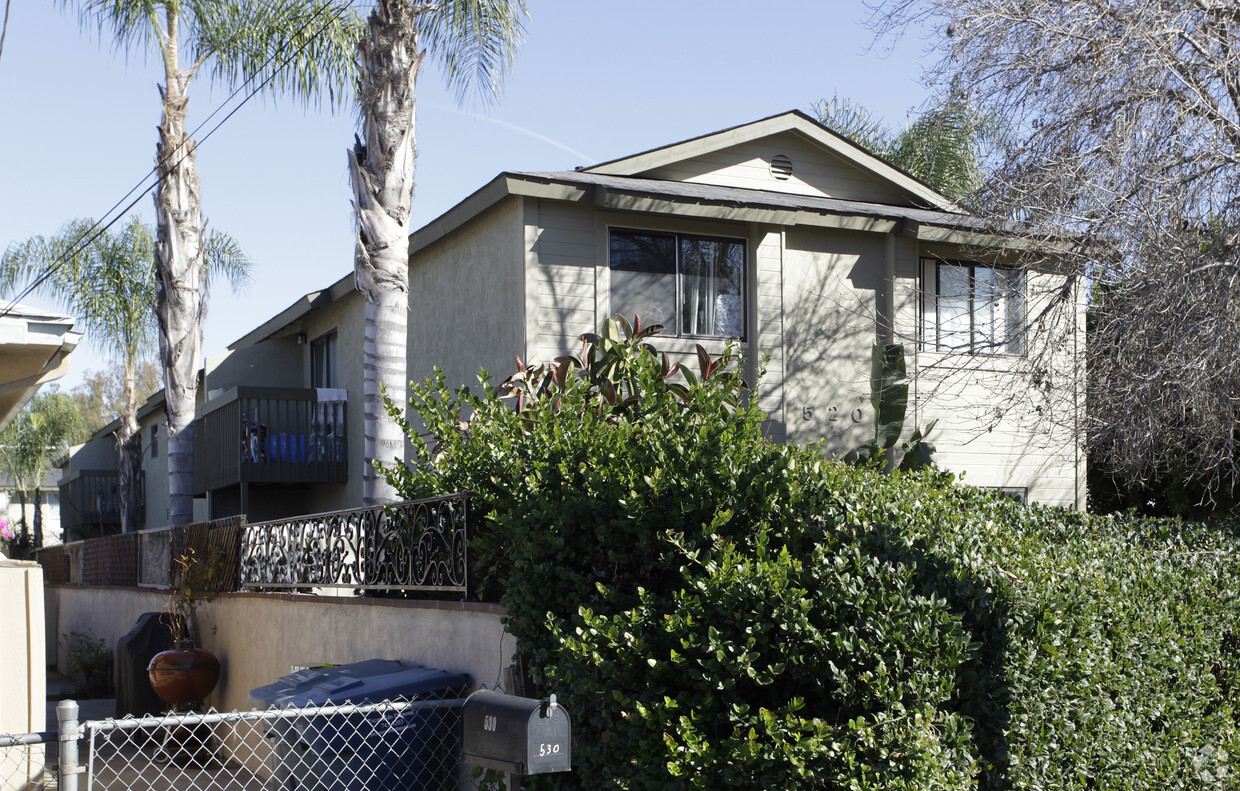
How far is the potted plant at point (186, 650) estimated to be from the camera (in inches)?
388

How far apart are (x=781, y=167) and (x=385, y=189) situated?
7552 mm

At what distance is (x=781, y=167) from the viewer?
637 inches

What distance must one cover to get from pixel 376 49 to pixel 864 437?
8657mm

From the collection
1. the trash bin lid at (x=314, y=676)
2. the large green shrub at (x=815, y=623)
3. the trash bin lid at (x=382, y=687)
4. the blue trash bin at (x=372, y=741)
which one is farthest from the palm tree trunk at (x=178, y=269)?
the large green shrub at (x=815, y=623)

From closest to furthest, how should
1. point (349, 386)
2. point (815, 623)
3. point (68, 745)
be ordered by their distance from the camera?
point (68, 745)
point (815, 623)
point (349, 386)

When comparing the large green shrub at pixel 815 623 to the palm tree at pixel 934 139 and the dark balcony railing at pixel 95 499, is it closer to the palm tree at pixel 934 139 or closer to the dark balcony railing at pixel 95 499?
the palm tree at pixel 934 139

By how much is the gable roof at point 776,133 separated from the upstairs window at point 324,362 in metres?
7.17

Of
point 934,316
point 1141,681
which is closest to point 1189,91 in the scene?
point 934,316

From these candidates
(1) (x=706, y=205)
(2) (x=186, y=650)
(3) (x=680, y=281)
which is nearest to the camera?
(2) (x=186, y=650)

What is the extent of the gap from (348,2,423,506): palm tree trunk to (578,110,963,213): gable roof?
457 cm

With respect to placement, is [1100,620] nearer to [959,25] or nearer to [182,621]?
[959,25]

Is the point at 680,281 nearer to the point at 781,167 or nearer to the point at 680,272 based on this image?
the point at 680,272

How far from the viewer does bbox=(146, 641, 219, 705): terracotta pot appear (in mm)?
9804

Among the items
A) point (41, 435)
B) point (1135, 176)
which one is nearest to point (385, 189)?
point (1135, 176)
